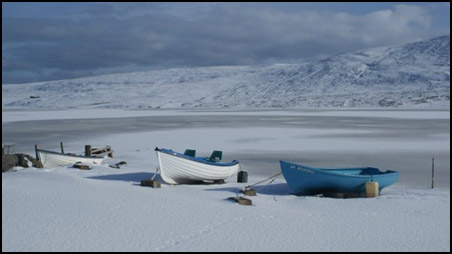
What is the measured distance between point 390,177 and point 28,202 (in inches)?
324

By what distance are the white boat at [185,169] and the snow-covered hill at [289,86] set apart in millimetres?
70562

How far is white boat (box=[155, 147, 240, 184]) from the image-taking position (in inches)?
520

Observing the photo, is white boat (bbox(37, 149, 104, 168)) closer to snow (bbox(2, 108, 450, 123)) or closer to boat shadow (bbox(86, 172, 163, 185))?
boat shadow (bbox(86, 172, 163, 185))

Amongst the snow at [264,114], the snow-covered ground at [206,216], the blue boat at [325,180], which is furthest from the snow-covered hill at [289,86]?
the snow-covered ground at [206,216]

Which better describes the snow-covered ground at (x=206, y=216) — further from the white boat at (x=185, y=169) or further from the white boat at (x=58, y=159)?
the white boat at (x=58, y=159)

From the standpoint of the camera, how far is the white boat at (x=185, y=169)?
13203 mm

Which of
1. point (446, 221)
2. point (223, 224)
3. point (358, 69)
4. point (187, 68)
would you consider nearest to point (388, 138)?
point (446, 221)

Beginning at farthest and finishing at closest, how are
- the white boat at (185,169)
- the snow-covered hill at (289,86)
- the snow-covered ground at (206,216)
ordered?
1. the snow-covered hill at (289,86)
2. the white boat at (185,169)
3. the snow-covered ground at (206,216)

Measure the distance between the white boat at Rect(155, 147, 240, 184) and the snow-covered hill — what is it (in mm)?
70562

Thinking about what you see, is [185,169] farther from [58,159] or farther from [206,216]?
[58,159]

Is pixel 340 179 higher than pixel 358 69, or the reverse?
pixel 358 69

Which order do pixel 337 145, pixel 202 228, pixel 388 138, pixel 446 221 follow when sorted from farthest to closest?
1. pixel 388 138
2. pixel 337 145
3. pixel 446 221
4. pixel 202 228

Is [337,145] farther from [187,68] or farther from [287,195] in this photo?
[187,68]

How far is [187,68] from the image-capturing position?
177750 mm
